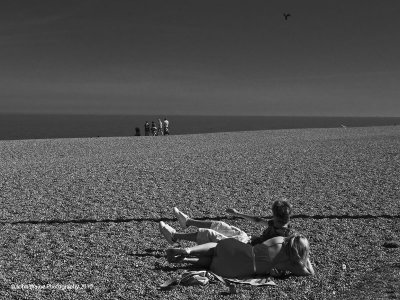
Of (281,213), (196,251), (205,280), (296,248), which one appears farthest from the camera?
(196,251)

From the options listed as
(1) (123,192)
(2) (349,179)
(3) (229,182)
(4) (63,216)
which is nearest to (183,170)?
(3) (229,182)

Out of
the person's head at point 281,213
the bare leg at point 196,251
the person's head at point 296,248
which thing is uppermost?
the person's head at point 281,213

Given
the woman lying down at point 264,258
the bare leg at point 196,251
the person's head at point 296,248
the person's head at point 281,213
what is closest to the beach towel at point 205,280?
the woman lying down at point 264,258

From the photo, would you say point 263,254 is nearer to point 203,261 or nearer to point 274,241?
point 274,241

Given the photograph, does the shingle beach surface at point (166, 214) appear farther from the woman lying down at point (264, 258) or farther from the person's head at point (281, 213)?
the person's head at point (281, 213)

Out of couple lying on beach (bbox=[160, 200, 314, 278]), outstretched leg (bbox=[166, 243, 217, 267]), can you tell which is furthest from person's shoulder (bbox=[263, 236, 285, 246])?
outstretched leg (bbox=[166, 243, 217, 267])

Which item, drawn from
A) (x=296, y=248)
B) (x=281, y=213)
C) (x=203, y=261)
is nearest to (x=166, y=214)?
(x=203, y=261)

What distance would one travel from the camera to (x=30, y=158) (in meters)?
24.7

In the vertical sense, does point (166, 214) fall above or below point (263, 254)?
below

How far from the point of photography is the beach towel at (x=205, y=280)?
259 inches

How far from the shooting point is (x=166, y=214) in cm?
1152

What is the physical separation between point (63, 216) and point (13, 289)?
4784 millimetres

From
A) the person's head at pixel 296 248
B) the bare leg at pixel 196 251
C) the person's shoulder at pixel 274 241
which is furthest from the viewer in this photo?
the bare leg at pixel 196 251

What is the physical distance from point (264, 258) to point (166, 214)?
5.00m
